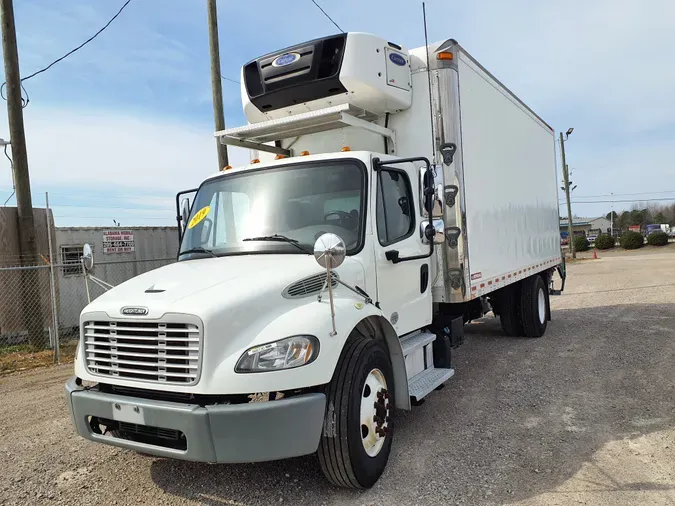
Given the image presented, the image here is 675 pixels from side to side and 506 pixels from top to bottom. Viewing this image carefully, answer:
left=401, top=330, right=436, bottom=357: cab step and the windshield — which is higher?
the windshield

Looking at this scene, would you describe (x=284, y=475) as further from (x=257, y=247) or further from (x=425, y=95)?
(x=425, y=95)

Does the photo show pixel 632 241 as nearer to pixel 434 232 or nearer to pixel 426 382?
pixel 426 382

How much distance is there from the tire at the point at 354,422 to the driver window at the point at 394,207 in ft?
3.27

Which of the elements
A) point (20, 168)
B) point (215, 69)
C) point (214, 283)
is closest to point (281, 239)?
point (214, 283)

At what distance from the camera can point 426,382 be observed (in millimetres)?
4754

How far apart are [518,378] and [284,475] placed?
3.51 meters

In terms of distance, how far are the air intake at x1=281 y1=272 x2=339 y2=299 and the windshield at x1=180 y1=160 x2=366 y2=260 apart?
357mm

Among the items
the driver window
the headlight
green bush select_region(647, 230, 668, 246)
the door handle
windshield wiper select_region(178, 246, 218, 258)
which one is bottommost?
green bush select_region(647, 230, 668, 246)

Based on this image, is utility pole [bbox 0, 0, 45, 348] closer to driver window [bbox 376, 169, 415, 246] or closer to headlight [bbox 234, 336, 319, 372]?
driver window [bbox 376, 169, 415, 246]

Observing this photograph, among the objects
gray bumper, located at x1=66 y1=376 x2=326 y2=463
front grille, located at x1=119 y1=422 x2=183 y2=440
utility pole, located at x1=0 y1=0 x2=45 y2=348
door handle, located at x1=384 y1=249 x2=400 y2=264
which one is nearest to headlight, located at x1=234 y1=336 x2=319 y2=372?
gray bumper, located at x1=66 y1=376 x2=326 y2=463

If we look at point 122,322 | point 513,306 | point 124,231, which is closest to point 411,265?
point 122,322

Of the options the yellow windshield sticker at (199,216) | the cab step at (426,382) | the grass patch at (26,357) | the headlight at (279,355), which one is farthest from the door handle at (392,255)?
the grass patch at (26,357)

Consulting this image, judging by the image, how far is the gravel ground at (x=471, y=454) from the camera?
361 centimetres

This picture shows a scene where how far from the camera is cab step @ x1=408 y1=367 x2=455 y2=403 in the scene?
172 inches
